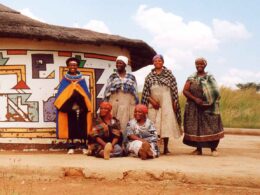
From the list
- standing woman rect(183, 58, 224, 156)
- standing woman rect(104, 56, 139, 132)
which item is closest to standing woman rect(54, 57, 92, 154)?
standing woman rect(104, 56, 139, 132)

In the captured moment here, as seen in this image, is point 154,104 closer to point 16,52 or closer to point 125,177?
point 125,177

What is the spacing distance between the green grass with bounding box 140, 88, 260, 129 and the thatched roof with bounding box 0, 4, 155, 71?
252 inches

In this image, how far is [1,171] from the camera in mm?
5492

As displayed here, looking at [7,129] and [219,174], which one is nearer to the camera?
[219,174]

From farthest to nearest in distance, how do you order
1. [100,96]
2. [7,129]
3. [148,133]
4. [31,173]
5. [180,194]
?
[100,96], [7,129], [148,133], [31,173], [180,194]

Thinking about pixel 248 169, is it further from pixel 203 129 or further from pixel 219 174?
pixel 203 129

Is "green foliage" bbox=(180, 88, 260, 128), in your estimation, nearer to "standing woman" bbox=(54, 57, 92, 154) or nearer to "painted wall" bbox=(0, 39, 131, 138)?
"painted wall" bbox=(0, 39, 131, 138)

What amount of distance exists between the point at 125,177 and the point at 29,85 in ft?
8.88

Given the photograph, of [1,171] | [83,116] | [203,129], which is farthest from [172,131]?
[1,171]

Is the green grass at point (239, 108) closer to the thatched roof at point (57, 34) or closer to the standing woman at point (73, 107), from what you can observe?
the thatched roof at point (57, 34)

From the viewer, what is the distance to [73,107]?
21.8ft

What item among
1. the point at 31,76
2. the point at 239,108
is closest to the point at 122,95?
the point at 31,76

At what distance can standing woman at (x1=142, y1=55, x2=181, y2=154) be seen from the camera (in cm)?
659

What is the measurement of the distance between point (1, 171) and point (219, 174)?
8.13ft
